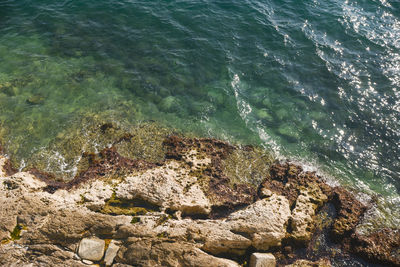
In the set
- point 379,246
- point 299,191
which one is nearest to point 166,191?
point 299,191

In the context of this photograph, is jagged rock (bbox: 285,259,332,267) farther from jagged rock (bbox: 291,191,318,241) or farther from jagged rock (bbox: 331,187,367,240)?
jagged rock (bbox: 331,187,367,240)

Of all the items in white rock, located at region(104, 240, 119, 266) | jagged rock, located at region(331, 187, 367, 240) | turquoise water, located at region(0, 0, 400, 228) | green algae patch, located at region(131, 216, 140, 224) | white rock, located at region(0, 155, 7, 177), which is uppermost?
turquoise water, located at region(0, 0, 400, 228)

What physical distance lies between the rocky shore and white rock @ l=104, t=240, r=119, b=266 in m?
0.04

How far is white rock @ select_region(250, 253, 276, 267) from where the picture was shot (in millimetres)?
9366

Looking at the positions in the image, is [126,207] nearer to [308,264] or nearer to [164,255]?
[164,255]

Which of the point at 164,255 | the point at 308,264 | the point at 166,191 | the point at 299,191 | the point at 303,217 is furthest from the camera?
the point at 299,191

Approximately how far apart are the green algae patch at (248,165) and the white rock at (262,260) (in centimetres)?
379

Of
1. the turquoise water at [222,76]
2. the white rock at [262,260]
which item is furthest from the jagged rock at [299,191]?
the white rock at [262,260]

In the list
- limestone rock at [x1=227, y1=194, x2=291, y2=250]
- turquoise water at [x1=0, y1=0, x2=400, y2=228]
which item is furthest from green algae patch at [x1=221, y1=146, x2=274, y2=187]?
limestone rock at [x1=227, y1=194, x2=291, y2=250]

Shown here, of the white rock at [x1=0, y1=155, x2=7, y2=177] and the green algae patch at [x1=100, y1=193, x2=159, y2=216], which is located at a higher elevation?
the green algae patch at [x1=100, y1=193, x2=159, y2=216]

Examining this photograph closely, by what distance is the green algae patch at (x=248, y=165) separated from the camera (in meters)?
13.1

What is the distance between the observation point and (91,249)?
920 centimetres

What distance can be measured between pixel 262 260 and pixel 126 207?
570cm

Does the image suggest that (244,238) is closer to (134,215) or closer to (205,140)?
(134,215)
